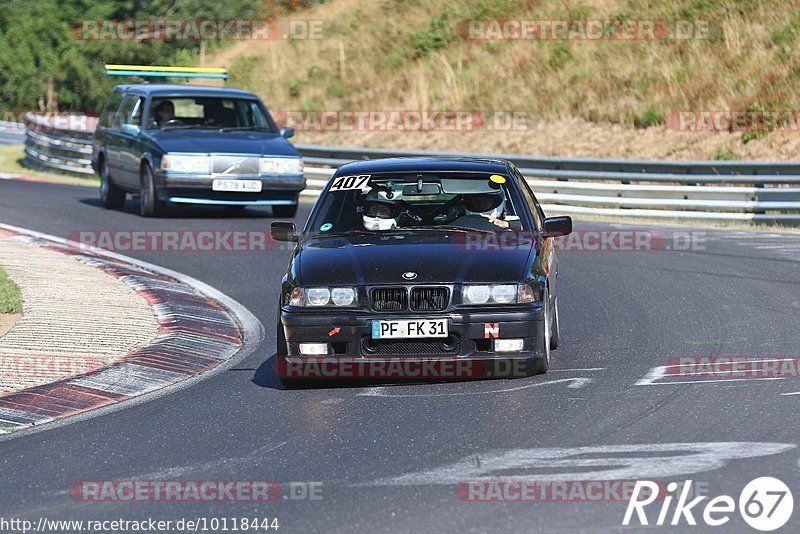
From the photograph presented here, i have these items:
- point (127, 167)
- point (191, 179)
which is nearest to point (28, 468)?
point (191, 179)

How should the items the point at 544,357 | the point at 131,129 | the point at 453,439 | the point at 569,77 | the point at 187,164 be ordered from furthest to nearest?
the point at 569,77
the point at 131,129
the point at 187,164
the point at 544,357
the point at 453,439

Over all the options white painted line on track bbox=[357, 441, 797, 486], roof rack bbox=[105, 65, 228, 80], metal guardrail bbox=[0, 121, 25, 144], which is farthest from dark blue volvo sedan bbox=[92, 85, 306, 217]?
metal guardrail bbox=[0, 121, 25, 144]

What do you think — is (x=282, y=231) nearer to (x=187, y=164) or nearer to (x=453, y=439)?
(x=453, y=439)

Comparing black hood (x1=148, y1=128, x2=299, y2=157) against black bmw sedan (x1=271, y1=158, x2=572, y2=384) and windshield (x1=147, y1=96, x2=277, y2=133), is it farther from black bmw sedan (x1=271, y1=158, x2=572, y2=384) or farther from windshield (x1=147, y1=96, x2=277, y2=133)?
black bmw sedan (x1=271, y1=158, x2=572, y2=384)

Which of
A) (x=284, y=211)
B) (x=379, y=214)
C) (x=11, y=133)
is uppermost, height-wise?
(x=11, y=133)

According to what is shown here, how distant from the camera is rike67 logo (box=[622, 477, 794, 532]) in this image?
5422mm

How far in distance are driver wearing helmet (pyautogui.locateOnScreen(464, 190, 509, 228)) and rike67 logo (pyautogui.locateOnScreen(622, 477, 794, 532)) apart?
3.90 metres

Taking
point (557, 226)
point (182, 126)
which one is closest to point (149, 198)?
point (182, 126)

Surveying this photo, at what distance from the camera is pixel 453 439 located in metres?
7.04

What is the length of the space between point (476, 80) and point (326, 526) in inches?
1216

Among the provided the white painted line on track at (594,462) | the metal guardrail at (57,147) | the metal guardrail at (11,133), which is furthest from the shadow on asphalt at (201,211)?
the metal guardrail at (11,133)

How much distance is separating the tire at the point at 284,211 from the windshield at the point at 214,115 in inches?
48.2

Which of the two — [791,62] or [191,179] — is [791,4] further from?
[191,179]

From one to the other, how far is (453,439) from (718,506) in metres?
1.74
